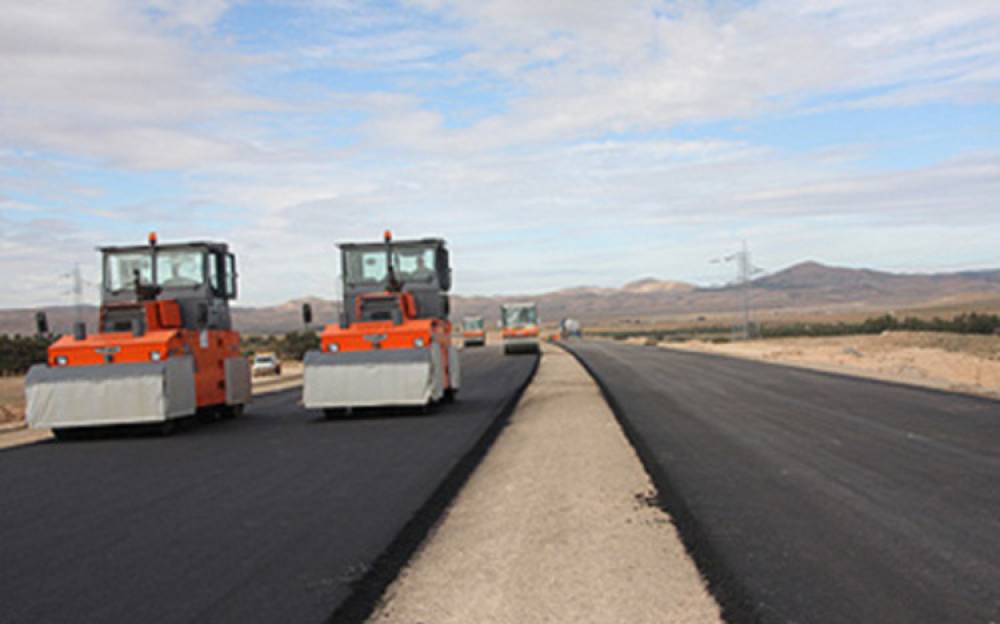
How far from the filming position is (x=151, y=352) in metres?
15.5

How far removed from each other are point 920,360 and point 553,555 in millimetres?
33072

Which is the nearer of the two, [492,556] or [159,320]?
[492,556]

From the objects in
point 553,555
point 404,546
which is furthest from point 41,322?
point 553,555

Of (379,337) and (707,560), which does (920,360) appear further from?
(707,560)

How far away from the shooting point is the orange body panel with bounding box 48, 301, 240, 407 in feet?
51.0

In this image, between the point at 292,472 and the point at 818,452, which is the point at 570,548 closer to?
the point at 292,472

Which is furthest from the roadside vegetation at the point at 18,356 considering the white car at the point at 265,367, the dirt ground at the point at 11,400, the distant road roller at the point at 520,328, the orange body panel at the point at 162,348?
the orange body panel at the point at 162,348

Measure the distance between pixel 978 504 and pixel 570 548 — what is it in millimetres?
3883

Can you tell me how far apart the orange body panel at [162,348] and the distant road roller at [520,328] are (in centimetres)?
3337

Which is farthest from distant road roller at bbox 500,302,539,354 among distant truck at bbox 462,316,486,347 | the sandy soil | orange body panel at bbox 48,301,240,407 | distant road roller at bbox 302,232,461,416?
orange body panel at bbox 48,301,240,407

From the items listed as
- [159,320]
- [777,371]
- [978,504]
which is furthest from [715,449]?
[777,371]

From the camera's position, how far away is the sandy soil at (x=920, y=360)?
27.0 metres

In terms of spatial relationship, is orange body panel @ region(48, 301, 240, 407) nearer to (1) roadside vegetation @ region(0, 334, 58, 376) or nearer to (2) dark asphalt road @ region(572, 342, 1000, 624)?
(2) dark asphalt road @ region(572, 342, 1000, 624)

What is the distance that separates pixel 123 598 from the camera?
6.06 metres
